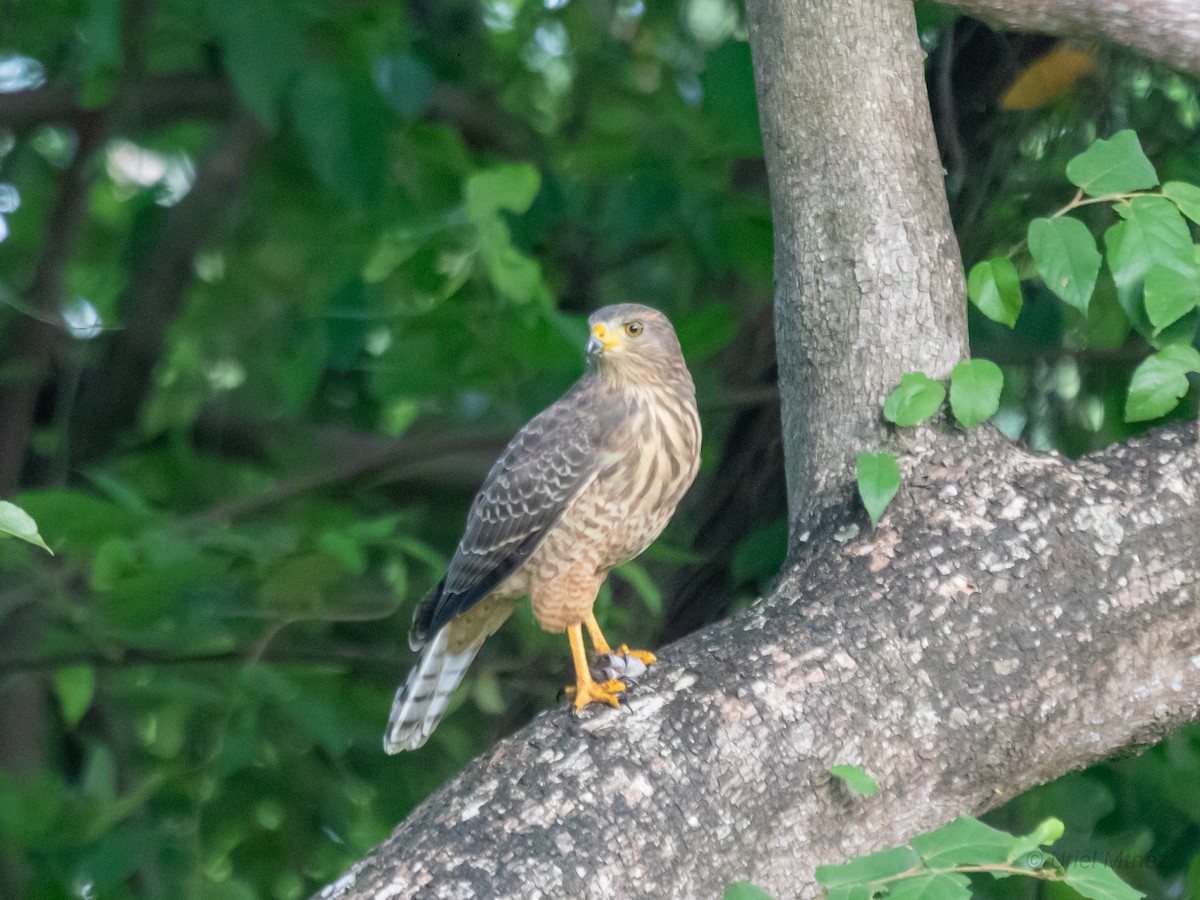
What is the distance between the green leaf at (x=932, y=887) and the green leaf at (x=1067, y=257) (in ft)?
3.35

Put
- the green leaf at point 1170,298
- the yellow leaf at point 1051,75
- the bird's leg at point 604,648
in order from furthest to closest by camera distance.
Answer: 1. the yellow leaf at point 1051,75
2. the bird's leg at point 604,648
3. the green leaf at point 1170,298

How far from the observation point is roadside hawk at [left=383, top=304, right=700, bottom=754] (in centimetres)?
293

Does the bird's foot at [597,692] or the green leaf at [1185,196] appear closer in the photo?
the green leaf at [1185,196]

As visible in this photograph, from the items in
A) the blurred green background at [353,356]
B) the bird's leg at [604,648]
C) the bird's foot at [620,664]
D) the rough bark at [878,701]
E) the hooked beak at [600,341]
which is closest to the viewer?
the rough bark at [878,701]

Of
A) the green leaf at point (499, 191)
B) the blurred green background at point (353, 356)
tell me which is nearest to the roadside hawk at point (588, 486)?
the blurred green background at point (353, 356)

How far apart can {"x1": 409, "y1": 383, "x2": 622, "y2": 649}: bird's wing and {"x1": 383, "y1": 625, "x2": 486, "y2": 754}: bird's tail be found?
21 cm

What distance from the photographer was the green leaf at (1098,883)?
1.58m

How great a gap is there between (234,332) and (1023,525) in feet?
8.72

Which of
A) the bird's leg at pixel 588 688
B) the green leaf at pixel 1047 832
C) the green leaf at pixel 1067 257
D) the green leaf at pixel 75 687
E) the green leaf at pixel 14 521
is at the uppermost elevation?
the green leaf at pixel 1067 257

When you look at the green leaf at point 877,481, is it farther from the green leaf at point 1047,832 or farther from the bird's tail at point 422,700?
the bird's tail at point 422,700

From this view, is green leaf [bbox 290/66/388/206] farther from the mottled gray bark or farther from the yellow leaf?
the yellow leaf

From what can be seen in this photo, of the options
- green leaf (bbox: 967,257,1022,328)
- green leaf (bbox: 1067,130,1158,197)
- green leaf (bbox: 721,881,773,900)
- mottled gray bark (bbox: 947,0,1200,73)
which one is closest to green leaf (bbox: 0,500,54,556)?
green leaf (bbox: 721,881,773,900)

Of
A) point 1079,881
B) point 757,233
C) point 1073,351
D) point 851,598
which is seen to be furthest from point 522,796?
point 1073,351

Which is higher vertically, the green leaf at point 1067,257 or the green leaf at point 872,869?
the green leaf at point 1067,257
